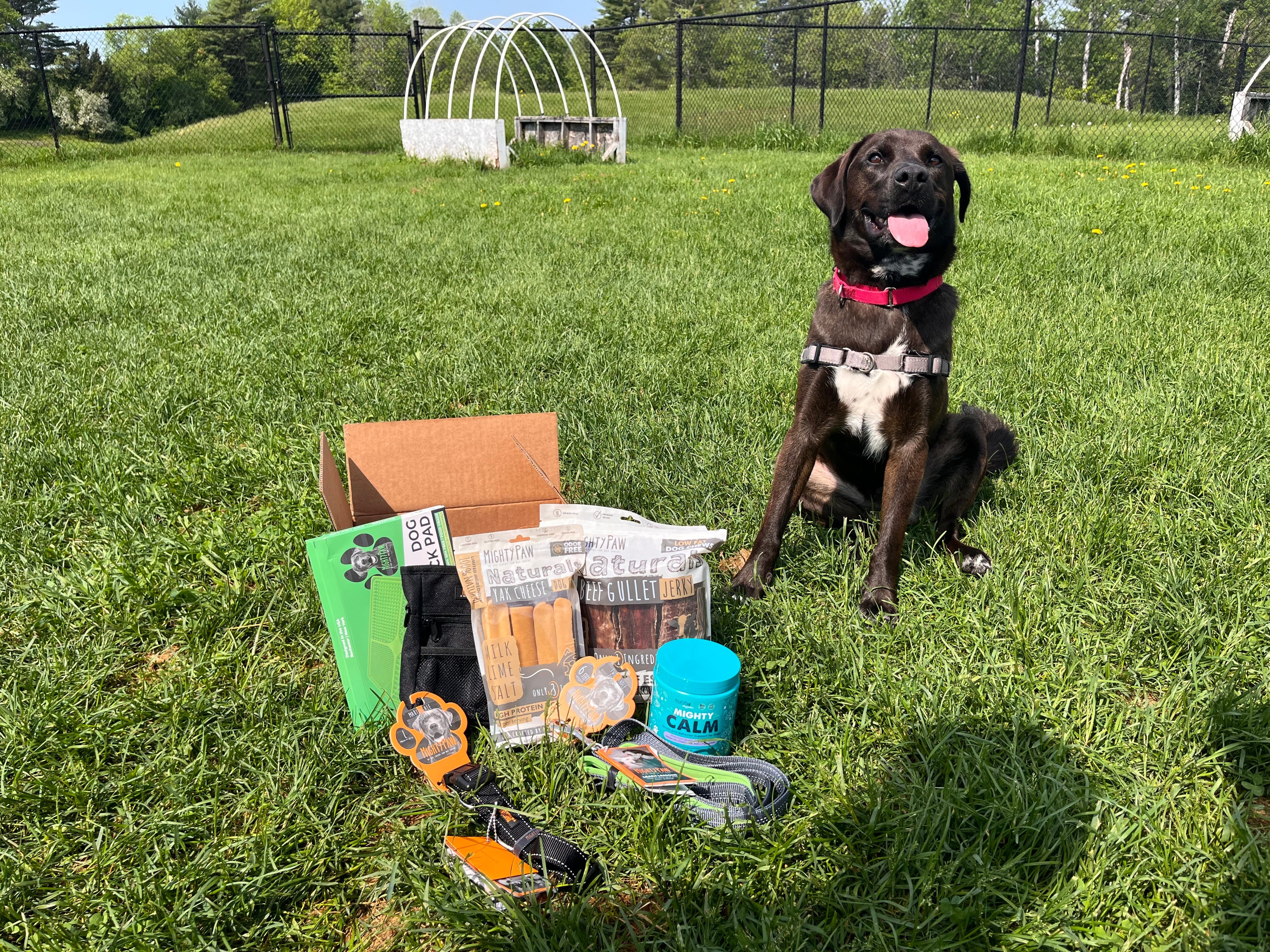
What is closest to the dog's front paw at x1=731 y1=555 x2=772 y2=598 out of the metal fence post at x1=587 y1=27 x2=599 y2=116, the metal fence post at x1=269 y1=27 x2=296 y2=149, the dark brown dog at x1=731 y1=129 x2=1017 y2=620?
the dark brown dog at x1=731 y1=129 x2=1017 y2=620

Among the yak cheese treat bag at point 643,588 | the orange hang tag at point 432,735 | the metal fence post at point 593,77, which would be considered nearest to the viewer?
the orange hang tag at point 432,735

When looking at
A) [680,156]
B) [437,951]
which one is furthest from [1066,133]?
[437,951]

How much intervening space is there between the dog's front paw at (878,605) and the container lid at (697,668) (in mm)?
634

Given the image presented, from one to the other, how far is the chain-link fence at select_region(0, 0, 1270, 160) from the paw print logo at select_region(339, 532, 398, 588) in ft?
38.6

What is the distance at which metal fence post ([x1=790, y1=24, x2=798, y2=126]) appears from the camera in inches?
627

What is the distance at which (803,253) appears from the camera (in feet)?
20.9

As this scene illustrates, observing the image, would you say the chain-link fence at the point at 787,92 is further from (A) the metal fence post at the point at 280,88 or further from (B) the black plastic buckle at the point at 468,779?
(B) the black plastic buckle at the point at 468,779

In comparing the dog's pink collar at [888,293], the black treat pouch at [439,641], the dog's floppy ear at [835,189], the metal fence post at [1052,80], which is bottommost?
the black treat pouch at [439,641]

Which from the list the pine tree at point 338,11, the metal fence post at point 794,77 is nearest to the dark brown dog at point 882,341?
the metal fence post at point 794,77

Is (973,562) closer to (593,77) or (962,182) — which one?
(962,182)

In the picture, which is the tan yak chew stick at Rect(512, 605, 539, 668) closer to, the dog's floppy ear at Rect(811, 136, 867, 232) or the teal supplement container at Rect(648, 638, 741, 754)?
the teal supplement container at Rect(648, 638, 741, 754)

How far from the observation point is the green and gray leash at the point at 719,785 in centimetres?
156

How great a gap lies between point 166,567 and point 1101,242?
678cm

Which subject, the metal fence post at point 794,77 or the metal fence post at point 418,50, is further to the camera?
the metal fence post at point 418,50
